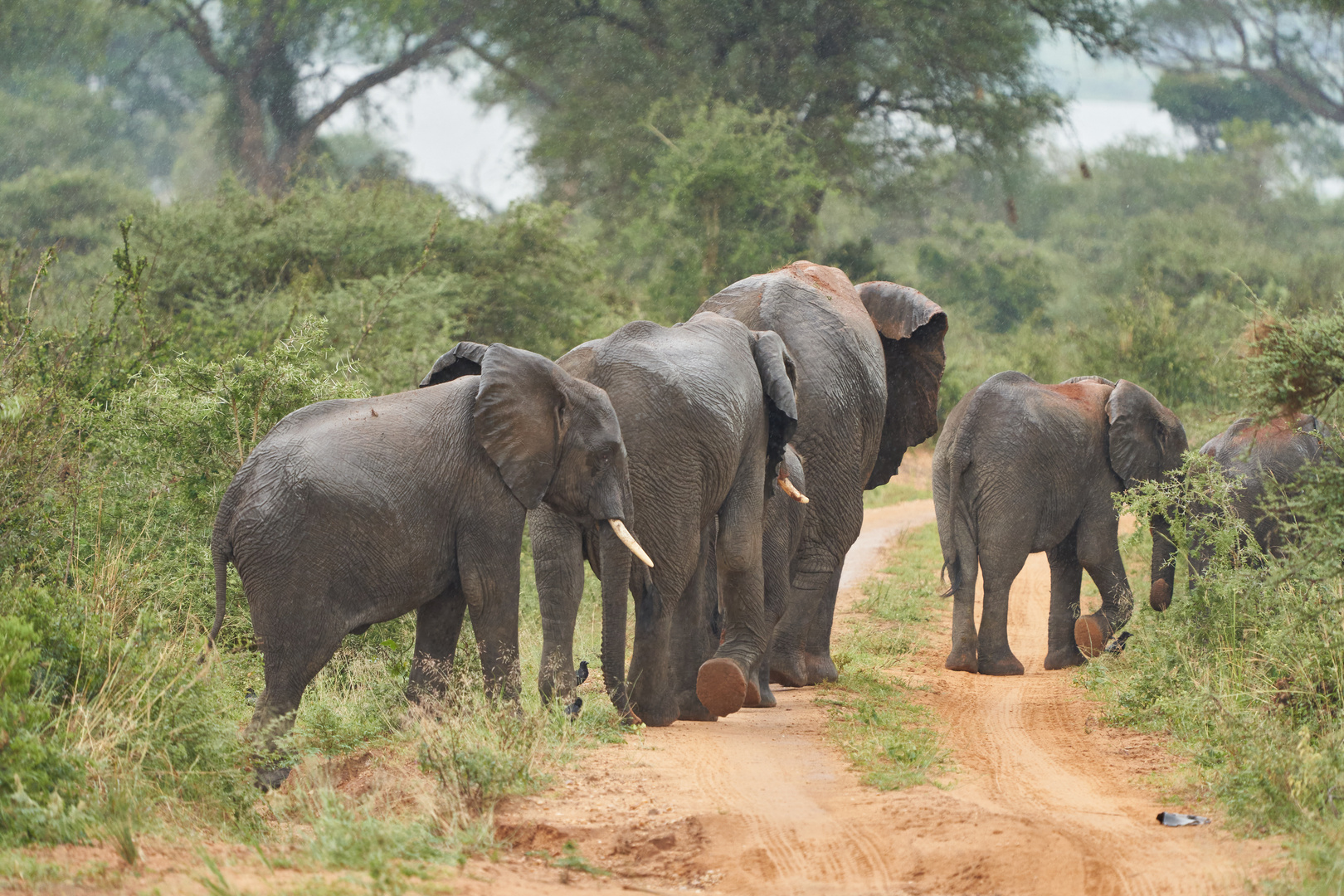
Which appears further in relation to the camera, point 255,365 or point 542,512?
point 255,365

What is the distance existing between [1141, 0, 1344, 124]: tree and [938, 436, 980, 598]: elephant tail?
38.9 meters

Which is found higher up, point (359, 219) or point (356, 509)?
point (359, 219)

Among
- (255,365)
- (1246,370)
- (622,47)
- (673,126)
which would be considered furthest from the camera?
(622,47)

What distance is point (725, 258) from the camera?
2462 cm

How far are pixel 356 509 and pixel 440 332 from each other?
10583 millimetres

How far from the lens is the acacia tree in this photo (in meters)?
33.2

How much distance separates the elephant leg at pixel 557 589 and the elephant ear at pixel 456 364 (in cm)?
76

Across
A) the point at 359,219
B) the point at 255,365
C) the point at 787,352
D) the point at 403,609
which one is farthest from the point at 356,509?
the point at 359,219

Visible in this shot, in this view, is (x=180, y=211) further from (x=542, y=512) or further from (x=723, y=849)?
(x=723, y=849)

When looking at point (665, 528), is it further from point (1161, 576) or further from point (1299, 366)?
point (1161, 576)

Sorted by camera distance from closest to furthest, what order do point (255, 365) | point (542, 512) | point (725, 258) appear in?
point (542, 512)
point (255, 365)
point (725, 258)

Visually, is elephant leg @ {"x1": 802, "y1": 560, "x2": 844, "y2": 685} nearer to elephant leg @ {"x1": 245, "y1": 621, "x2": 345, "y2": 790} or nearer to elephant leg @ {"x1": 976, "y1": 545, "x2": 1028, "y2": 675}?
elephant leg @ {"x1": 976, "y1": 545, "x2": 1028, "y2": 675}

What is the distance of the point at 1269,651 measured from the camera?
6617mm

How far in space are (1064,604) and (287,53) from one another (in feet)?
102
